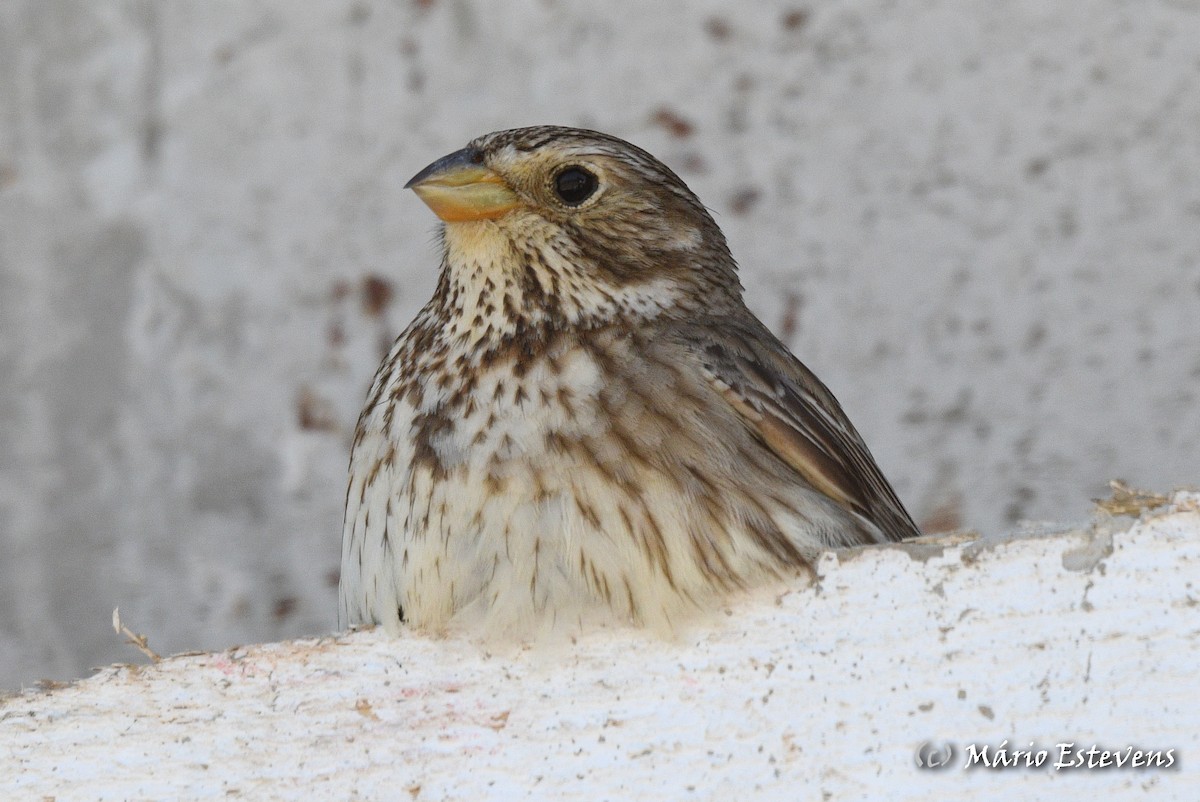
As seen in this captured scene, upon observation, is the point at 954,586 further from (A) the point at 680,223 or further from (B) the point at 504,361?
(A) the point at 680,223

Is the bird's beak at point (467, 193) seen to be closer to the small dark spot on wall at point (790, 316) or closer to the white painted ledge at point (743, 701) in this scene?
the white painted ledge at point (743, 701)

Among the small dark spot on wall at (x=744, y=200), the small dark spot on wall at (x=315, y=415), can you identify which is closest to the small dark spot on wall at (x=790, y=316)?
the small dark spot on wall at (x=744, y=200)

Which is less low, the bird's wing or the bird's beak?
the bird's beak

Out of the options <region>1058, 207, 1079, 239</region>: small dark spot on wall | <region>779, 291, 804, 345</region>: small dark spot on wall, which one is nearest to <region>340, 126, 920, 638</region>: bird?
<region>779, 291, 804, 345</region>: small dark spot on wall

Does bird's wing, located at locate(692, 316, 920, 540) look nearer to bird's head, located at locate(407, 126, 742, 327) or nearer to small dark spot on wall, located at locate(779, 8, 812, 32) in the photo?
bird's head, located at locate(407, 126, 742, 327)

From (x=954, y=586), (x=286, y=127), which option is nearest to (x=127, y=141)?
(x=286, y=127)

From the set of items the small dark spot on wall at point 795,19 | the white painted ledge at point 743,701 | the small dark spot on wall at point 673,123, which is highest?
the small dark spot on wall at point 795,19

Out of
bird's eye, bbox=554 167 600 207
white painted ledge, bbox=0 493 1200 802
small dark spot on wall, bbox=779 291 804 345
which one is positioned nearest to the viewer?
white painted ledge, bbox=0 493 1200 802
